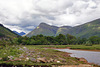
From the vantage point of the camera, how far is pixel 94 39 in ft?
513

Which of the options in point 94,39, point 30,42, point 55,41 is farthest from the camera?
point 94,39

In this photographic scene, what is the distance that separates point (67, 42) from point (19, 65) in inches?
4887

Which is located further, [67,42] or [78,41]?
[78,41]

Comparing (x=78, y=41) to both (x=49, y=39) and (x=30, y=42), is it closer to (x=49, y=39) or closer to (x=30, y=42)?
(x=49, y=39)

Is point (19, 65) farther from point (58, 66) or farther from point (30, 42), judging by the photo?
point (30, 42)

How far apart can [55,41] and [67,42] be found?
16.7 metres

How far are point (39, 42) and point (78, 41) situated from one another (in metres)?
61.5

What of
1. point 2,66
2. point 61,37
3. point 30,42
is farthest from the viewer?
point 61,37

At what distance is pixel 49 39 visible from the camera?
141875 mm

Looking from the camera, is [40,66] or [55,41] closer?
[40,66]

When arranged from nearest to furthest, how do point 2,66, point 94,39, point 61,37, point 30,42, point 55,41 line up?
point 2,66 → point 30,42 → point 55,41 → point 61,37 → point 94,39

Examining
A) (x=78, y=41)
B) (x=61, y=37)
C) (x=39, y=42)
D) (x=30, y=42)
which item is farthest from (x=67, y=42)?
(x=30, y=42)

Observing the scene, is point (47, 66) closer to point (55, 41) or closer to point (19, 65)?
point (19, 65)

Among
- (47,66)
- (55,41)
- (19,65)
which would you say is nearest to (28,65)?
(19,65)
